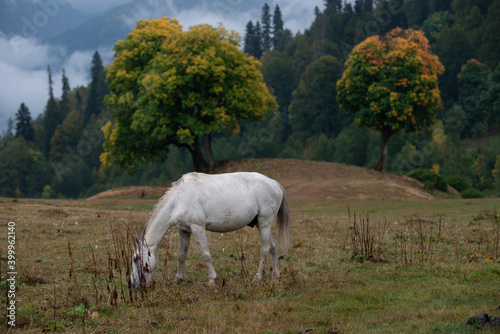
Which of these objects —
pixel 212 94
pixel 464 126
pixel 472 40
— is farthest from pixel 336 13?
pixel 212 94

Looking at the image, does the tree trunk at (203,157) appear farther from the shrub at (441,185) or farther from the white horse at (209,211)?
the white horse at (209,211)

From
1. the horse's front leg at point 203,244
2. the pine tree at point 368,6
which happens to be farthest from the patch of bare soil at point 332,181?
the pine tree at point 368,6

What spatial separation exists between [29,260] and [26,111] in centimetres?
13097

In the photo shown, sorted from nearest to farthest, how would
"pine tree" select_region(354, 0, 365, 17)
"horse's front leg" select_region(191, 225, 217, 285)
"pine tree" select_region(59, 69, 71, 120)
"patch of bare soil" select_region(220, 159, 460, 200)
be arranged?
"horse's front leg" select_region(191, 225, 217, 285), "patch of bare soil" select_region(220, 159, 460, 200), "pine tree" select_region(354, 0, 365, 17), "pine tree" select_region(59, 69, 71, 120)

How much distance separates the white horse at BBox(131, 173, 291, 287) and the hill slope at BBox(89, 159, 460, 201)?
26.6 metres

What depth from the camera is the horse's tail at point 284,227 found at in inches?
456

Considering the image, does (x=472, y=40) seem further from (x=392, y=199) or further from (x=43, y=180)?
(x=43, y=180)

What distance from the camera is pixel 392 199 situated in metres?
36.8

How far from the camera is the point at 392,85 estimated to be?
4794 cm

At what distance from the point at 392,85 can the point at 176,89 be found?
21344 mm

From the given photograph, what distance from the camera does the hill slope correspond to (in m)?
39.2

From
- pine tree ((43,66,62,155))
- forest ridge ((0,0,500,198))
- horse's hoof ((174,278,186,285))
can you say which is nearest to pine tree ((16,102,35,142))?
forest ridge ((0,0,500,198))

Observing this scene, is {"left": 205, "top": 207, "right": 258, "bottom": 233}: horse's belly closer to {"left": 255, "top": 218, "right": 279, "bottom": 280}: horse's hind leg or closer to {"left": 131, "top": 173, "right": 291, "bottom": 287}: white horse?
{"left": 131, "top": 173, "right": 291, "bottom": 287}: white horse

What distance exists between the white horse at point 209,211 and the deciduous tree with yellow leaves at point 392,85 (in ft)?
125
